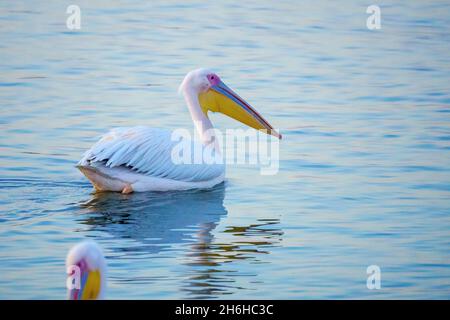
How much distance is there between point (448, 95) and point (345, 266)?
204 inches

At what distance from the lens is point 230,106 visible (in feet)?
32.7

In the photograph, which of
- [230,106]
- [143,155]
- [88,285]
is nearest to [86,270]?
[88,285]

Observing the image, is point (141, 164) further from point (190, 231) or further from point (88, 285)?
point (88, 285)

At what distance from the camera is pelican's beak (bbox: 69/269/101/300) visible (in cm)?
517

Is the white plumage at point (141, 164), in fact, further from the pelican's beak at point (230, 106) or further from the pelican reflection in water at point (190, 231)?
the pelican's beak at point (230, 106)

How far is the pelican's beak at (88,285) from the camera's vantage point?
517cm

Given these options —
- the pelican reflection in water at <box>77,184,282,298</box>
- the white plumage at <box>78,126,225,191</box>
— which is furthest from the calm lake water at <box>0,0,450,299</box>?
the white plumage at <box>78,126,225,191</box>

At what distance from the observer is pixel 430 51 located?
1385 cm

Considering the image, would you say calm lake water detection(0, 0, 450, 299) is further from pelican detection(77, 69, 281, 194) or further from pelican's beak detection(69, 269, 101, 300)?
pelican's beak detection(69, 269, 101, 300)

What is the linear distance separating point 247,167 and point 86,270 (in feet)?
15.8

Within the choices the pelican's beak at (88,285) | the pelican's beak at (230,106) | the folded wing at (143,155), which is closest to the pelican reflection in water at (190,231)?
the folded wing at (143,155)

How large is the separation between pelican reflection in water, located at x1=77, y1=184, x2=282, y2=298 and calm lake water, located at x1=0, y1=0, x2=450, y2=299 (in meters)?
0.02
